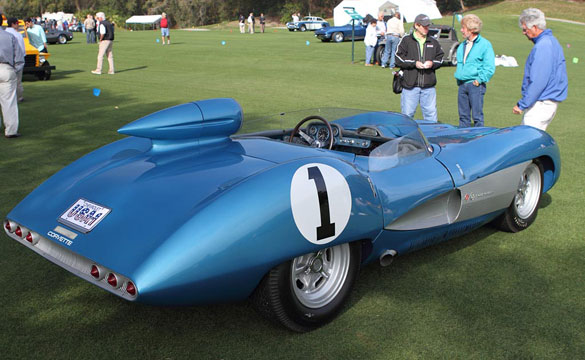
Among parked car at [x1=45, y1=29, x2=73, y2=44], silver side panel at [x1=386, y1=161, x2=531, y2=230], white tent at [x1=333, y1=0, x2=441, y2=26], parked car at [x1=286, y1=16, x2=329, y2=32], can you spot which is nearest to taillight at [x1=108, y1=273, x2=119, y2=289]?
silver side panel at [x1=386, y1=161, x2=531, y2=230]

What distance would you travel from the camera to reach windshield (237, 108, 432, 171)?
12.8ft

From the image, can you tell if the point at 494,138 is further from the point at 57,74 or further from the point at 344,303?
the point at 57,74

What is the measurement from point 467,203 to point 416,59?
348cm

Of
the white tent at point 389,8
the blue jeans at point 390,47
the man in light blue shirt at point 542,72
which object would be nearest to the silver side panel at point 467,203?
the man in light blue shirt at point 542,72

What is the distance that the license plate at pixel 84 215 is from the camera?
3070mm

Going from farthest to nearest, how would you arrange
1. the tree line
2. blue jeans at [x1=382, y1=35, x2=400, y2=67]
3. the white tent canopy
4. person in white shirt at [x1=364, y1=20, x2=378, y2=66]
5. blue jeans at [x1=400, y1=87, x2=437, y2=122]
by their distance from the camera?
1. the tree line
2. the white tent canopy
3. person in white shirt at [x1=364, y1=20, x2=378, y2=66]
4. blue jeans at [x1=382, y1=35, x2=400, y2=67]
5. blue jeans at [x1=400, y1=87, x2=437, y2=122]

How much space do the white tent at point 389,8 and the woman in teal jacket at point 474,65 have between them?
30.9m

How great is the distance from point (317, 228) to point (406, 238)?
950 millimetres

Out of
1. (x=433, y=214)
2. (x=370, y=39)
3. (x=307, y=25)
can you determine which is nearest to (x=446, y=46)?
(x=370, y=39)

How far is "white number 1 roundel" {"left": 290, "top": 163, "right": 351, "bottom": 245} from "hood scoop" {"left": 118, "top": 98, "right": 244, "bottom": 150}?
2.78 ft

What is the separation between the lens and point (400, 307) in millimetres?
3602

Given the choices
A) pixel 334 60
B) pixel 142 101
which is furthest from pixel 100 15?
pixel 334 60

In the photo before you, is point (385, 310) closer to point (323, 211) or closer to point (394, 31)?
point (323, 211)

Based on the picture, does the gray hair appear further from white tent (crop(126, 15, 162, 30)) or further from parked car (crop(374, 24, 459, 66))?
white tent (crop(126, 15, 162, 30))
